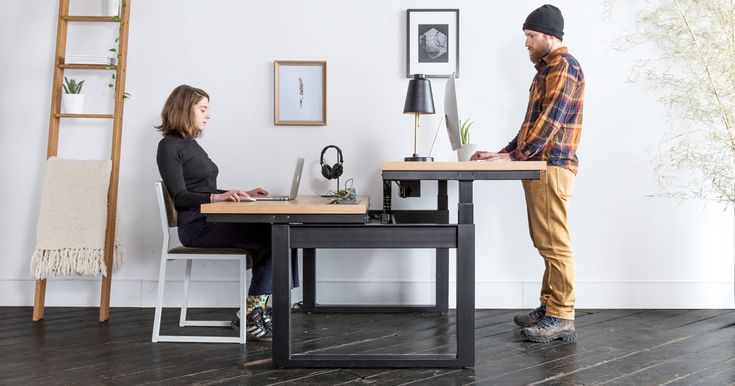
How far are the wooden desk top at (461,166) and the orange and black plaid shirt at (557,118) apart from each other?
0.42 metres

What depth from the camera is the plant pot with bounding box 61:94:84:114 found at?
12.5ft

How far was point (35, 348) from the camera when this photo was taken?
121 inches

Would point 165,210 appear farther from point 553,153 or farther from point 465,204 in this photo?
point 553,153

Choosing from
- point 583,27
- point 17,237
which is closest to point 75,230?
point 17,237

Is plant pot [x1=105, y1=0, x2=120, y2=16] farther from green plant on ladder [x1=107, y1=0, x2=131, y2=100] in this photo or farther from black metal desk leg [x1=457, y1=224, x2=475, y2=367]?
black metal desk leg [x1=457, y1=224, x2=475, y2=367]

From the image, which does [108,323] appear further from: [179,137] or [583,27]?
[583,27]

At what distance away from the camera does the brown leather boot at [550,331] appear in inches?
124

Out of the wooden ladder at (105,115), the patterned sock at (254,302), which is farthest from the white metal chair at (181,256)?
the wooden ladder at (105,115)

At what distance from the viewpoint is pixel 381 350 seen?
3.02 metres

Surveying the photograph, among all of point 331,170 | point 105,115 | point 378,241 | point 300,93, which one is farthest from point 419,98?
point 105,115

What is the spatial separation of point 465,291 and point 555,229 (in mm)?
709

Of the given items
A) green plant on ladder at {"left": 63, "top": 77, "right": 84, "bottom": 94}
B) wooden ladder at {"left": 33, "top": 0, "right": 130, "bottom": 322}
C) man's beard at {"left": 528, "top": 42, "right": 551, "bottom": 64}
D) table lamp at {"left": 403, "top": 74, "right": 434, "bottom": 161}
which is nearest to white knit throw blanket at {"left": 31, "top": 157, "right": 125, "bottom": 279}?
wooden ladder at {"left": 33, "top": 0, "right": 130, "bottom": 322}

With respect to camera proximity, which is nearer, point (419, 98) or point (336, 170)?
point (419, 98)

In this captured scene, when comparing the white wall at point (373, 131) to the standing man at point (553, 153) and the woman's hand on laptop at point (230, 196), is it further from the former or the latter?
the woman's hand on laptop at point (230, 196)
